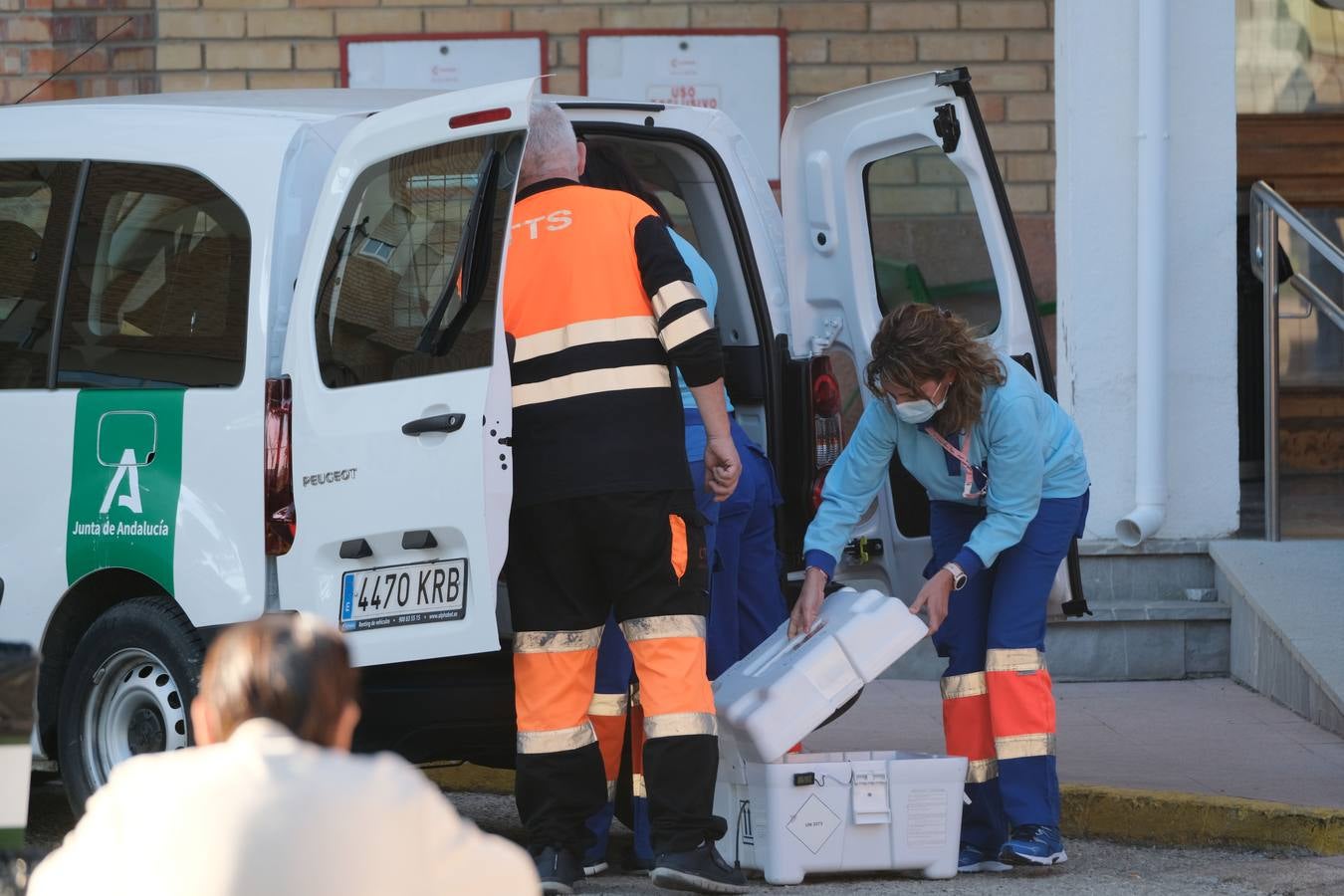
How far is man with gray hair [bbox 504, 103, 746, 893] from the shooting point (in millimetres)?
4922

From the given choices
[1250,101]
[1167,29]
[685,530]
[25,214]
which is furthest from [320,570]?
[1250,101]

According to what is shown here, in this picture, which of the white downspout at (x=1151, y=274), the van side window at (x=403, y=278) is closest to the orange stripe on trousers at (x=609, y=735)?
the van side window at (x=403, y=278)

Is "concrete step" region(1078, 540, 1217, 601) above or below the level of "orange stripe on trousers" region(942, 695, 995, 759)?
above

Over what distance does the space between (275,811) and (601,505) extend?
283cm

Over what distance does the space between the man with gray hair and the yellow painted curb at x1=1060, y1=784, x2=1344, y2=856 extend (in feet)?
4.87

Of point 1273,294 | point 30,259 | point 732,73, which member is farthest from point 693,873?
point 732,73

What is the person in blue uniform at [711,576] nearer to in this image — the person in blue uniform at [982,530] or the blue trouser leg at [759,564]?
the blue trouser leg at [759,564]

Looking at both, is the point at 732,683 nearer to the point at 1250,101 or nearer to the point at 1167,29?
the point at 1167,29

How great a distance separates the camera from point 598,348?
16.3 ft

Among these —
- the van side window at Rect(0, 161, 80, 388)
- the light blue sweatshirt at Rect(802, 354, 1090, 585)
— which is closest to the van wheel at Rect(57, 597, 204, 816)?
the van side window at Rect(0, 161, 80, 388)

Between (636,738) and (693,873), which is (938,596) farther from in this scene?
(693,873)

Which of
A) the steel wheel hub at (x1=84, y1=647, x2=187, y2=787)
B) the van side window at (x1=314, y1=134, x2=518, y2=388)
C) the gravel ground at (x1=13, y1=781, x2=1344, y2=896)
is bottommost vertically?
the gravel ground at (x1=13, y1=781, x2=1344, y2=896)

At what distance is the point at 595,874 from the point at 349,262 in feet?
5.55

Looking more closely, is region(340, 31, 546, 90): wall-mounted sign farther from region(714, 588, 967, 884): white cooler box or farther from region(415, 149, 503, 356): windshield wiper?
region(714, 588, 967, 884): white cooler box
